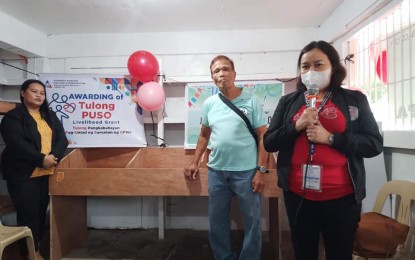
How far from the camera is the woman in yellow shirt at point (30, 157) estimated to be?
7.03 ft

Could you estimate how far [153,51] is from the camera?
316 centimetres

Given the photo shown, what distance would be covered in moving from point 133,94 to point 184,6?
3.31 feet

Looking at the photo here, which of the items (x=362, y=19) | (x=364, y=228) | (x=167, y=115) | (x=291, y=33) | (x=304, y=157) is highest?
(x=291, y=33)

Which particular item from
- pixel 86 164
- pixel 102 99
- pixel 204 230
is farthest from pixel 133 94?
pixel 204 230

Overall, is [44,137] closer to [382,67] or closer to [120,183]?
[120,183]

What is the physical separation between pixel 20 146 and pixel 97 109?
35.0 inches

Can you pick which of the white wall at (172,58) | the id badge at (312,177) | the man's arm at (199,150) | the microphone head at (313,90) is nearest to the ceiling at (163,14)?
the white wall at (172,58)

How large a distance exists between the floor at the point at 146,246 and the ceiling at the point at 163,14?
2.09 meters

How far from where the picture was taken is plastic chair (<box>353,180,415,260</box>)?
140 cm

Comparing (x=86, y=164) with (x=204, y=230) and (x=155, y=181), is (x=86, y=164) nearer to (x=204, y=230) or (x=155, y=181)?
(x=155, y=181)

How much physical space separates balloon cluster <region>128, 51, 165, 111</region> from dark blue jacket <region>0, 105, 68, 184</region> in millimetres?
946

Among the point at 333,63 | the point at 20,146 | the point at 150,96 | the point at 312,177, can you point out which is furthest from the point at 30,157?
the point at 333,63

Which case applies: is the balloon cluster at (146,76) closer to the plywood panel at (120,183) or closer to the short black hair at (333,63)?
the plywood panel at (120,183)

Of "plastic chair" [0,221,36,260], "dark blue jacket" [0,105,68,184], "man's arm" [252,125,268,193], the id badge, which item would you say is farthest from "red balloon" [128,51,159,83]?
the id badge
